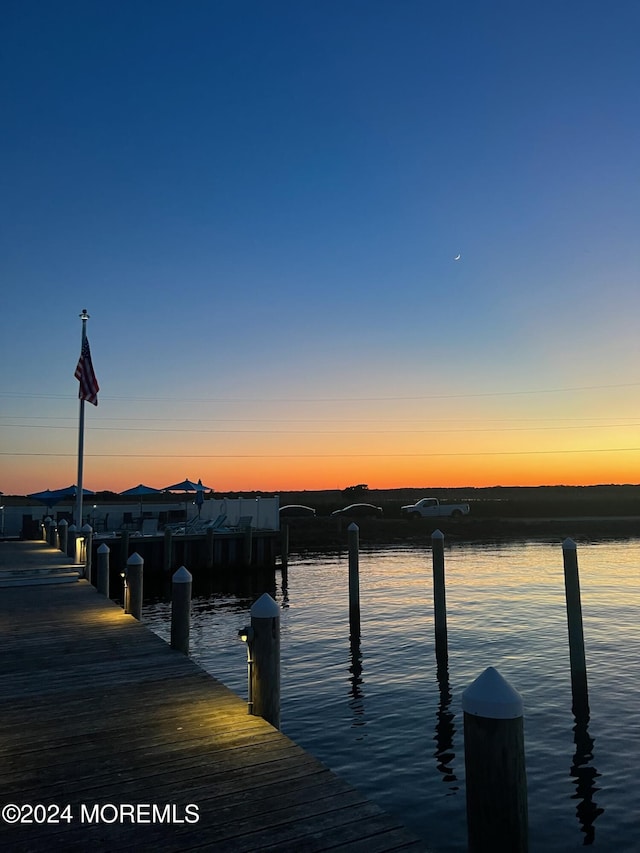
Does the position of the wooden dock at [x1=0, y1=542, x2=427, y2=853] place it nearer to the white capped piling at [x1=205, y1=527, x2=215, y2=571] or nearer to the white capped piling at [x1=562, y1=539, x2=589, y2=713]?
the white capped piling at [x1=562, y1=539, x2=589, y2=713]

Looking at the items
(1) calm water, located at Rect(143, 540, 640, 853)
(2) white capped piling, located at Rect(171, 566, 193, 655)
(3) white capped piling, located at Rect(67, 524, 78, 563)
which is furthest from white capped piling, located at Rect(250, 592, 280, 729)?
(3) white capped piling, located at Rect(67, 524, 78, 563)

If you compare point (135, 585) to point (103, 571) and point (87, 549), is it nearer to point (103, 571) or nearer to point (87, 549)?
point (103, 571)

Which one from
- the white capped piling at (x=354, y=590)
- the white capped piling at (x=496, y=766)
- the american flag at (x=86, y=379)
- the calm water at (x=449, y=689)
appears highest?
the american flag at (x=86, y=379)

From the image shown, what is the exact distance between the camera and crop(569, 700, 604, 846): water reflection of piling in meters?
7.91

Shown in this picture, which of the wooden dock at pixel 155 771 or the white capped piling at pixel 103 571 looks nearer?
the wooden dock at pixel 155 771

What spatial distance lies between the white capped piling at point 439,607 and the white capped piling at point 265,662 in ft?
31.4

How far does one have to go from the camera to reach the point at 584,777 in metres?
9.23

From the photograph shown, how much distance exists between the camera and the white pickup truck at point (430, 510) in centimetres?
6644

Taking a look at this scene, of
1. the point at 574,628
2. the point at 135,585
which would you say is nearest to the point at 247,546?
the point at 135,585

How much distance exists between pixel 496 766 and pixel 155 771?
308 cm

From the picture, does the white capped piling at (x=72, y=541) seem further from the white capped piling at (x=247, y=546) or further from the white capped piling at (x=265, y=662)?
the white capped piling at (x=265, y=662)

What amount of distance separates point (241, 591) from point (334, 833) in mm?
26624

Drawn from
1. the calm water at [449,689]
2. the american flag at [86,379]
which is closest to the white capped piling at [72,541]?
the calm water at [449,689]

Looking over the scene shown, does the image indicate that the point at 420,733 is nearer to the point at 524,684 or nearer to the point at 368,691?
the point at 368,691
